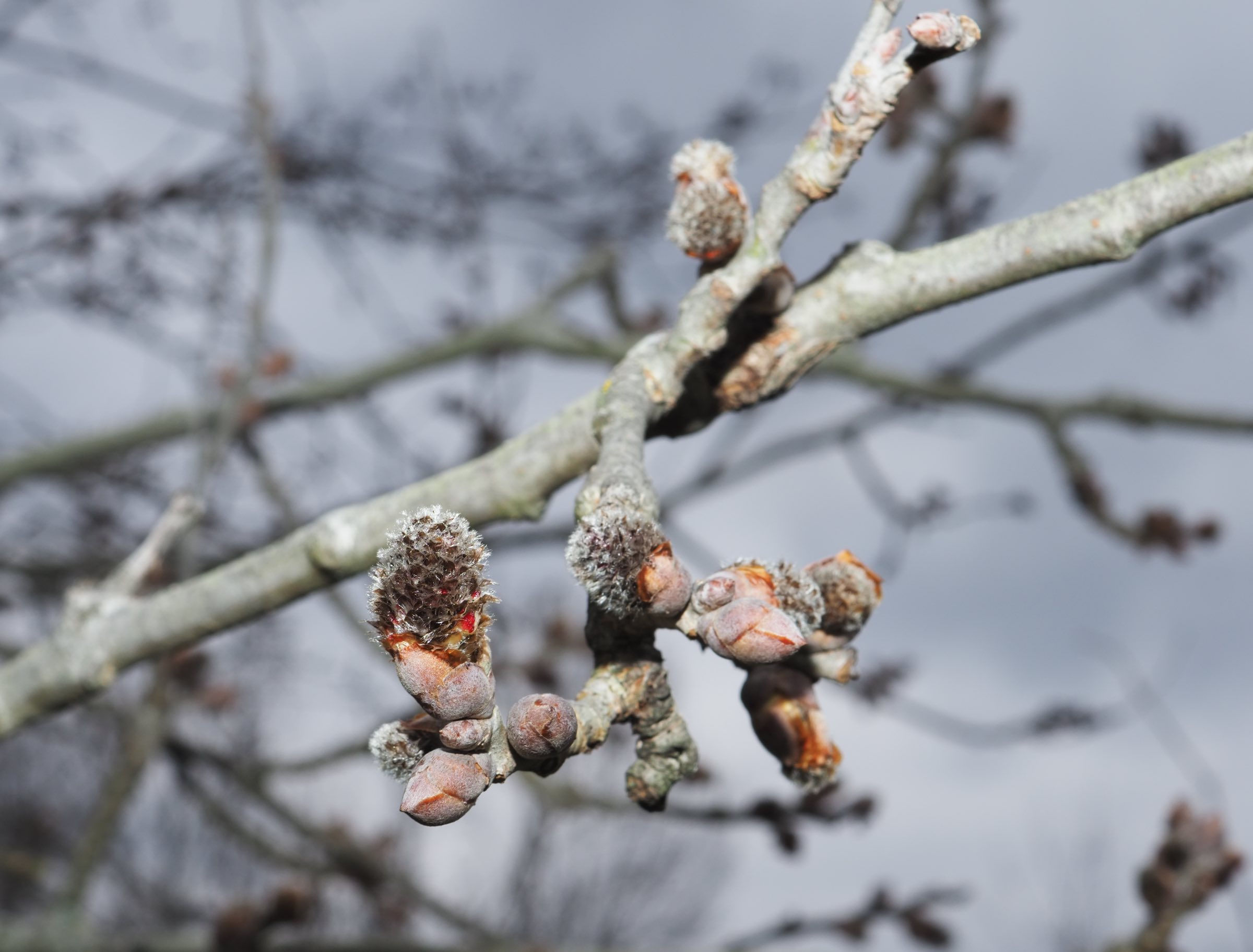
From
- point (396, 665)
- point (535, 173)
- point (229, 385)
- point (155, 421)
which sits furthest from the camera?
point (535, 173)

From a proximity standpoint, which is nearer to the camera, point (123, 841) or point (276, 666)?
point (276, 666)

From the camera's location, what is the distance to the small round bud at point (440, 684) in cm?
78

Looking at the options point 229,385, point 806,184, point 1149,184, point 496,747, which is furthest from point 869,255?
point 229,385

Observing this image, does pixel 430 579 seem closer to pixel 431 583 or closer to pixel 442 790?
pixel 431 583

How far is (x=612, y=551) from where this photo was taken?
0.82 m

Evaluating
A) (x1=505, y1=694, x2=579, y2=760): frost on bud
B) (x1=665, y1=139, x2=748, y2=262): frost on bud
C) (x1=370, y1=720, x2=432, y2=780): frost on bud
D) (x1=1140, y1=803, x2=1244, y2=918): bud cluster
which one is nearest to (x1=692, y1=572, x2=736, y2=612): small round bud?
(x1=505, y1=694, x2=579, y2=760): frost on bud

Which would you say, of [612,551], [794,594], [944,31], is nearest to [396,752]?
[612,551]

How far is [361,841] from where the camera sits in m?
5.86

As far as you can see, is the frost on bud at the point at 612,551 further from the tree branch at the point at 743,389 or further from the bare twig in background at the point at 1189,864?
the bare twig in background at the point at 1189,864

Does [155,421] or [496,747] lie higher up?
[155,421]

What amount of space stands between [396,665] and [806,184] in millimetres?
795

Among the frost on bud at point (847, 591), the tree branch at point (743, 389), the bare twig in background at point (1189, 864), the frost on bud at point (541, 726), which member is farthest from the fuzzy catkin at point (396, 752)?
the bare twig in background at point (1189, 864)

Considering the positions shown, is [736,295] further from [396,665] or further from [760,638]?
[396,665]

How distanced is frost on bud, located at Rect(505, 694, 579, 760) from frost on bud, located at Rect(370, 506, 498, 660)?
0.24ft
